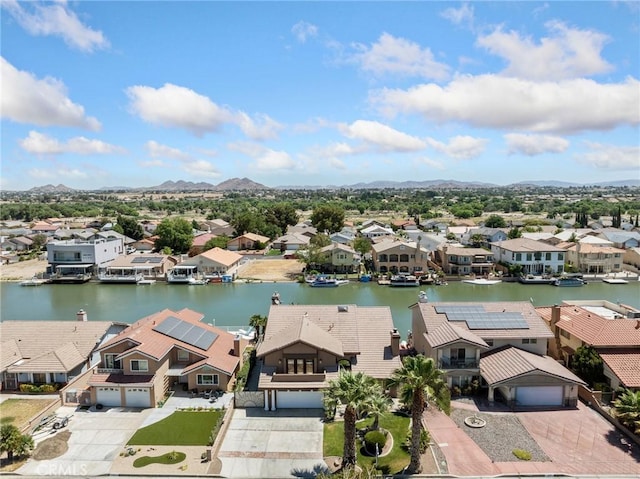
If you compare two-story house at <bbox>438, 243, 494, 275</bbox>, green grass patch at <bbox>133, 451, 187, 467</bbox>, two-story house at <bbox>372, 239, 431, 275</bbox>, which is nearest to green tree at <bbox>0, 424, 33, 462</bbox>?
green grass patch at <bbox>133, 451, 187, 467</bbox>

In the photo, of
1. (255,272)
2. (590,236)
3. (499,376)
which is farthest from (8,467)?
(590,236)

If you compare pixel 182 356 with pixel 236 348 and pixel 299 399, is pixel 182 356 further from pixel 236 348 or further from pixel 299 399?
pixel 299 399

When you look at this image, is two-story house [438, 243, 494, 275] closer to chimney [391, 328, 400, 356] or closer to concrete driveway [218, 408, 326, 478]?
chimney [391, 328, 400, 356]

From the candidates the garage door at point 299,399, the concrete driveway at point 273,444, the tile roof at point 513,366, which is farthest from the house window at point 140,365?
the tile roof at point 513,366

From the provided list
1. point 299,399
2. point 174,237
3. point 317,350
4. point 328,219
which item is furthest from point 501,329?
point 328,219

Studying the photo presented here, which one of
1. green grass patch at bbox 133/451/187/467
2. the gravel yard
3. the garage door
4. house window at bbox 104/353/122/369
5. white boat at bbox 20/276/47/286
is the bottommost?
white boat at bbox 20/276/47/286

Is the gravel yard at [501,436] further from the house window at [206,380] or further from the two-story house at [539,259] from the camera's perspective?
the two-story house at [539,259]

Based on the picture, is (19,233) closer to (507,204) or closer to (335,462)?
(335,462)
